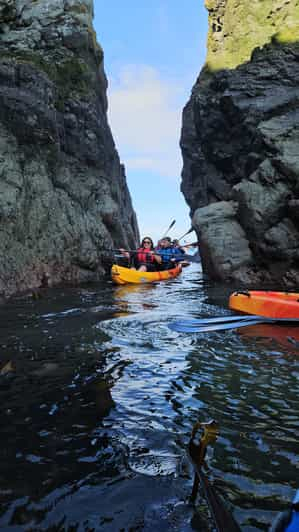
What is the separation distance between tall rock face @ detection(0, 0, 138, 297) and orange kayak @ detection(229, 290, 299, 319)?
6.11 metres

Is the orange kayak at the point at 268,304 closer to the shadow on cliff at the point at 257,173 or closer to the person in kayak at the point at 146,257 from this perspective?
the shadow on cliff at the point at 257,173

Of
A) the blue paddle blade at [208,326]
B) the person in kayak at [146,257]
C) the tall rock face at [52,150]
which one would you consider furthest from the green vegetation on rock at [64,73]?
the blue paddle blade at [208,326]

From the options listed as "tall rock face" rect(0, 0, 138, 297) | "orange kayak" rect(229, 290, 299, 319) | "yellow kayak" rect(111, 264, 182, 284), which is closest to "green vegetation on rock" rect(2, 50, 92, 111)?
"tall rock face" rect(0, 0, 138, 297)

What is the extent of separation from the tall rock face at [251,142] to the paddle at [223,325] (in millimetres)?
7282

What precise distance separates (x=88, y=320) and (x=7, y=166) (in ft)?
24.0

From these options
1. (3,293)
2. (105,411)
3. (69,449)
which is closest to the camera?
(69,449)

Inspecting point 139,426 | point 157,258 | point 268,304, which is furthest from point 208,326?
point 157,258

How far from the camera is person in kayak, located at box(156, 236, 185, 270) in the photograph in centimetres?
1828

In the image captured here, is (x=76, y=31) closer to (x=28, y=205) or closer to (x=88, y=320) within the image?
(x=28, y=205)

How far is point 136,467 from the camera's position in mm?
2314

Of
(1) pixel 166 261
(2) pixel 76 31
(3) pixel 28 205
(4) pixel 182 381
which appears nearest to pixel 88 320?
(4) pixel 182 381

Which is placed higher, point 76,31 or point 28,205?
point 76,31

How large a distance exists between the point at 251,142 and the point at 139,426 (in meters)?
20.9

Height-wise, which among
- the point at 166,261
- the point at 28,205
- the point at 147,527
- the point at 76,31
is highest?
the point at 76,31
